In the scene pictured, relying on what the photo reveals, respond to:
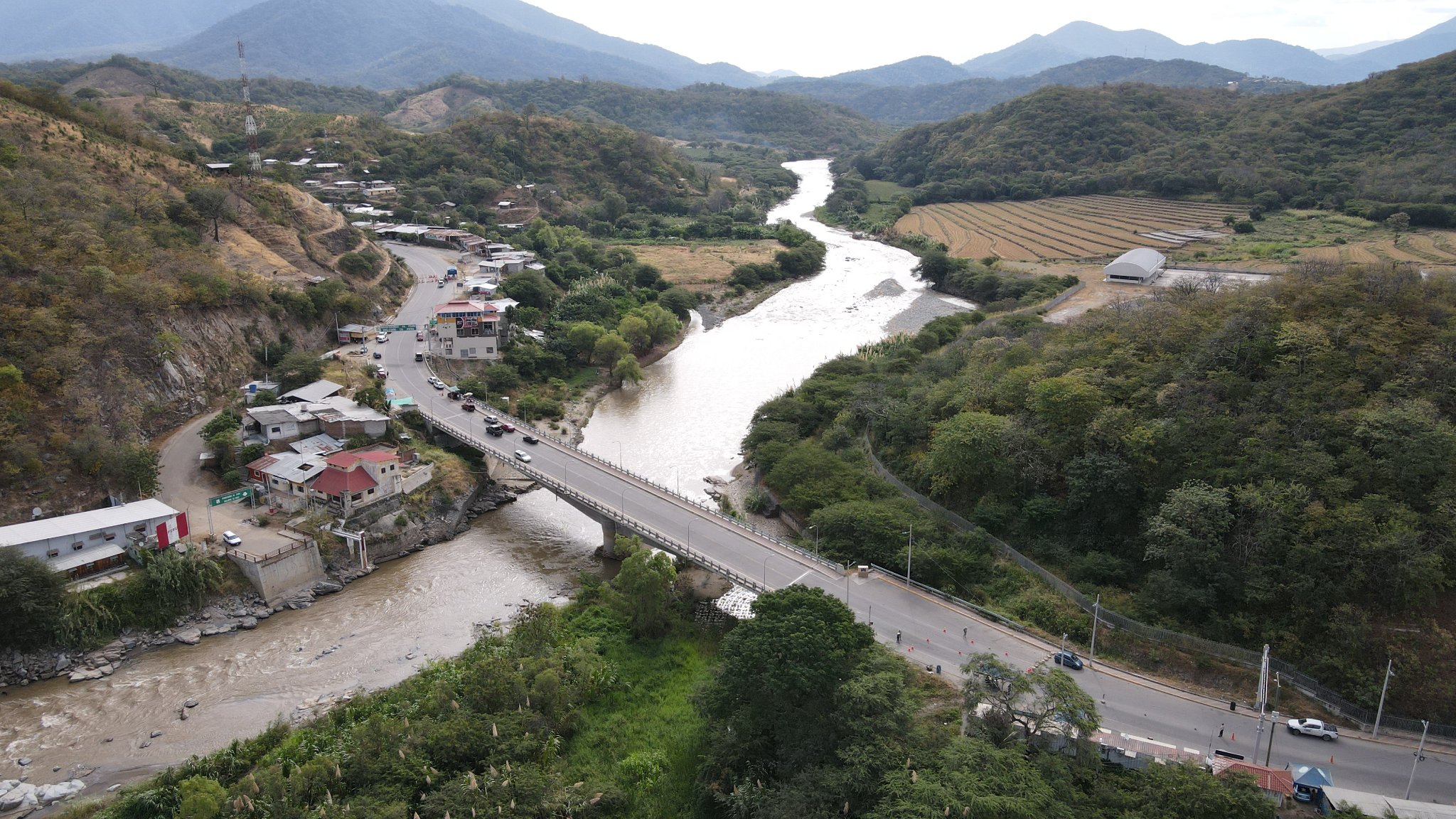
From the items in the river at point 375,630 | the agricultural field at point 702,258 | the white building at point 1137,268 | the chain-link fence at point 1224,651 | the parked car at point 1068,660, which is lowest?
the river at point 375,630

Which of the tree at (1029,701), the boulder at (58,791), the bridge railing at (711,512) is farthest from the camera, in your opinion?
the bridge railing at (711,512)

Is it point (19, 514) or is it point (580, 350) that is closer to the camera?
point (19, 514)

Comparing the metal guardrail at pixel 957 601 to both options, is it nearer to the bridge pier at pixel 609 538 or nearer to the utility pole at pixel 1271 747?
the utility pole at pixel 1271 747

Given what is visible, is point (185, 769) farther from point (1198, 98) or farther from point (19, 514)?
point (1198, 98)

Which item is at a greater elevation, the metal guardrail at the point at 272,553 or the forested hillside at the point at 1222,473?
the forested hillside at the point at 1222,473

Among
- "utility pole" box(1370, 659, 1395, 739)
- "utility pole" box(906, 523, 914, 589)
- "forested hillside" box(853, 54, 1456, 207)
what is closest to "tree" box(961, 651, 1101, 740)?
"utility pole" box(1370, 659, 1395, 739)

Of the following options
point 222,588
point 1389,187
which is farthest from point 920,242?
point 222,588

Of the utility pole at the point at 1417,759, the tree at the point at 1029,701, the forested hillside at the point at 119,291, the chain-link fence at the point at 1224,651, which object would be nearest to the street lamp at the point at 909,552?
the chain-link fence at the point at 1224,651

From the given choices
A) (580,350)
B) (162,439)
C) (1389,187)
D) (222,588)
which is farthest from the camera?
(1389,187)
